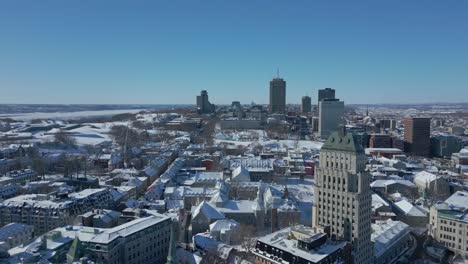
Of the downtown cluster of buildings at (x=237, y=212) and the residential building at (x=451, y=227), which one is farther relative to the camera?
the residential building at (x=451, y=227)

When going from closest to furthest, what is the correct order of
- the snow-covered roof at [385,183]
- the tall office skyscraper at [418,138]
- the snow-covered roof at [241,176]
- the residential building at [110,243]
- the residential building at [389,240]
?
the residential building at [110,243] → the residential building at [389,240] → the snow-covered roof at [385,183] → the snow-covered roof at [241,176] → the tall office skyscraper at [418,138]

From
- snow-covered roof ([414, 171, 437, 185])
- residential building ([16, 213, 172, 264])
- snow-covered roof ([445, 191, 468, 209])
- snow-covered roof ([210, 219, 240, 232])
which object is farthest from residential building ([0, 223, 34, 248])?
snow-covered roof ([414, 171, 437, 185])

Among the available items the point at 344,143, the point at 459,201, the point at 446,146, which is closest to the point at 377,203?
the point at 459,201

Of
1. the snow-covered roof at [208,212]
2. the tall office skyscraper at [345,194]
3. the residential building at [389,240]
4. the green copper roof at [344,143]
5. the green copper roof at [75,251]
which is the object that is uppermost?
the green copper roof at [344,143]

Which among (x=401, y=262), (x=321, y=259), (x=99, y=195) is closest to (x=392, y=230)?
(x=401, y=262)

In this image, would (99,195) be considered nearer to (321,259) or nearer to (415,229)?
(321,259)

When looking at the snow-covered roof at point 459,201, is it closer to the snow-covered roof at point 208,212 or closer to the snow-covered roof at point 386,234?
the snow-covered roof at point 386,234

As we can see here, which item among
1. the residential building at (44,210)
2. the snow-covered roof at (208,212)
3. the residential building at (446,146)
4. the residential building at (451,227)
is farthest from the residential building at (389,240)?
the residential building at (446,146)
